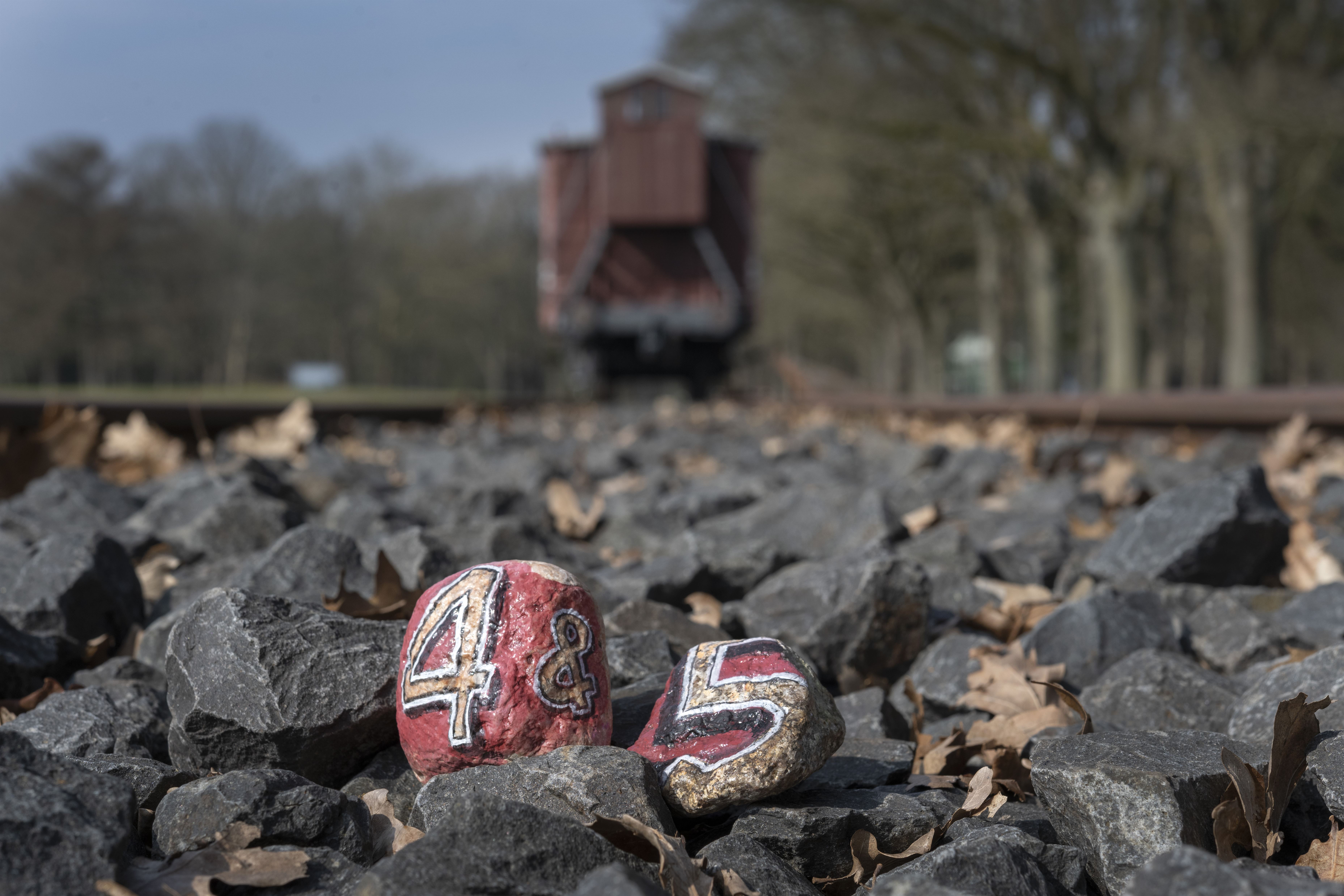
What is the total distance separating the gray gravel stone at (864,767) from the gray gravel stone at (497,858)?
1.01 ft

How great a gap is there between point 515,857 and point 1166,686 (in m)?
0.96

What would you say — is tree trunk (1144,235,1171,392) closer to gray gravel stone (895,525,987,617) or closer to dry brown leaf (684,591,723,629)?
gray gravel stone (895,525,987,617)

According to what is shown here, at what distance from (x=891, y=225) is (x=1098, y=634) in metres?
22.3

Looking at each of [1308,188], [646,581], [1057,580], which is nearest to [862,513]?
[1057,580]

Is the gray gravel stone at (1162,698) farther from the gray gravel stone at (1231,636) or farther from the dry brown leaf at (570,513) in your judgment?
the dry brown leaf at (570,513)

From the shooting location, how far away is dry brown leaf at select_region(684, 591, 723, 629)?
1848 millimetres

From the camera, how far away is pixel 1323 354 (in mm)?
28141

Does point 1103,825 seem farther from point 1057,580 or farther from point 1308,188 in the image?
point 1308,188

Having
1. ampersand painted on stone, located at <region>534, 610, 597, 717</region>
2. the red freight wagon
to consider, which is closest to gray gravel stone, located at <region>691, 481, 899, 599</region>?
ampersand painted on stone, located at <region>534, 610, 597, 717</region>

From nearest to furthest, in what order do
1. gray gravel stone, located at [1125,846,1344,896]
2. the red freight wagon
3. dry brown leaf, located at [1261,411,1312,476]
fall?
gray gravel stone, located at [1125,846,1344,896] → dry brown leaf, located at [1261,411,1312,476] → the red freight wagon

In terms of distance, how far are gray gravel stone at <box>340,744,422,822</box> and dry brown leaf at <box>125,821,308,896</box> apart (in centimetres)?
15

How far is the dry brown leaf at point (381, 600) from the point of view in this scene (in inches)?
63.9

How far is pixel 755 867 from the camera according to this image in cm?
101

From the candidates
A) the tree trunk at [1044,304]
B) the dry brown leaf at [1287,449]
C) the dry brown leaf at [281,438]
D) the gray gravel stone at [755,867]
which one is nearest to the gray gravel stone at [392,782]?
the gray gravel stone at [755,867]
